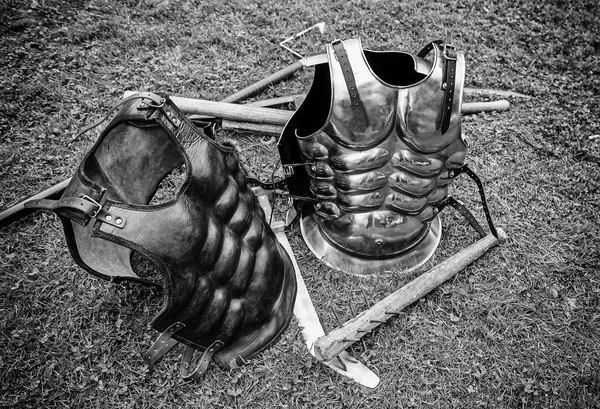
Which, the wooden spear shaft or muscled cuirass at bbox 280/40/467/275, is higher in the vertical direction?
muscled cuirass at bbox 280/40/467/275

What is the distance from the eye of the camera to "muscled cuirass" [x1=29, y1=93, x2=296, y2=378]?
187 centimetres

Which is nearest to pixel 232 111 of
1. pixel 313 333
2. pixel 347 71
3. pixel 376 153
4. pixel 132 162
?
pixel 132 162

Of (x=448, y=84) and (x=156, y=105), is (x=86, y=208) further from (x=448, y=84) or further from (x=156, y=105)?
(x=448, y=84)

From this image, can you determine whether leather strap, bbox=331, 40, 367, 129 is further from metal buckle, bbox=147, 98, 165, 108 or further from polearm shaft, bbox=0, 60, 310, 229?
metal buckle, bbox=147, 98, 165, 108

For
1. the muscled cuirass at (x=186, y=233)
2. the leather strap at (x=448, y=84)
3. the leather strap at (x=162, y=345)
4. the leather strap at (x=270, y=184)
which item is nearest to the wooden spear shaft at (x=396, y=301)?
the muscled cuirass at (x=186, y=233)

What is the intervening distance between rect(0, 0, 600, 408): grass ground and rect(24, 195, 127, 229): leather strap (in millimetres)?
1093

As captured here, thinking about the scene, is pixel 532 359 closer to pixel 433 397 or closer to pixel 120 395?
pixel 433 397

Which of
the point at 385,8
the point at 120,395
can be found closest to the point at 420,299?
the point at 120,395

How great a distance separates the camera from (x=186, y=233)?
6.37ft

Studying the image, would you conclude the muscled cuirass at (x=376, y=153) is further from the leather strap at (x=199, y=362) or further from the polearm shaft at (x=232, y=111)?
the leather strap at (x=199, y=362)

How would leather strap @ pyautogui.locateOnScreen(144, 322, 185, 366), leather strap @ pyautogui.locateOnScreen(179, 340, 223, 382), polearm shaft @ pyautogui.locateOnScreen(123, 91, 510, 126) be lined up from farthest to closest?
polearm shaft @ pyautogui.locateOnScreen(123, 91, 510, 126) < leather strap @ pyautogui.locateOnScreen(179, 340, 223, 382) < leather strap @ pyautogui.locateOnScreen(144, 322, 185, 366)

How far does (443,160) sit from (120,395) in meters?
2.36

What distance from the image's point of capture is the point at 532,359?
2.62 metres

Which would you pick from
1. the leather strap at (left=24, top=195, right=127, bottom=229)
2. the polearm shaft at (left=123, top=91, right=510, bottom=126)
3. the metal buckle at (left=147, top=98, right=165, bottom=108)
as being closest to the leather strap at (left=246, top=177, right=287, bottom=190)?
the polearm shaft at (left=123, top=91, right=510, bottom=126)
